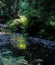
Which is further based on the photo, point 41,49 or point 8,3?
point 8,3

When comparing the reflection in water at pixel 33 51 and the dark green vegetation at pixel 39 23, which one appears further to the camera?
the dark green vegetation at pixel 39 23

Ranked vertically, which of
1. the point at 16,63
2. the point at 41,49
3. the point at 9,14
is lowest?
the point at 9,14

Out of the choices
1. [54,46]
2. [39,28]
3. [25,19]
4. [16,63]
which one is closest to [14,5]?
[25,19]

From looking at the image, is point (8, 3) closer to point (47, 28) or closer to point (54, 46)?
point (47, 28)

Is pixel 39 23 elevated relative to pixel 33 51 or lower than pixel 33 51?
lower

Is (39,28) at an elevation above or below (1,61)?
below

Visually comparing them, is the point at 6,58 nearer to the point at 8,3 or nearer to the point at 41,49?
the point at 41,49

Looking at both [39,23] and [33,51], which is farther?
[39,23]

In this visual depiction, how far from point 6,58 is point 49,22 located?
40.3 ft

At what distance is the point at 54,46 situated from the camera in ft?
39.3

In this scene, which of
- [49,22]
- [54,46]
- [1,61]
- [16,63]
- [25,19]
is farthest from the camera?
[25,19]

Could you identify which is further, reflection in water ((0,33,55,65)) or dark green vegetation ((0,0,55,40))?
dark green vegetation ((0,0,55,40))

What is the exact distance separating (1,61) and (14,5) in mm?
21270

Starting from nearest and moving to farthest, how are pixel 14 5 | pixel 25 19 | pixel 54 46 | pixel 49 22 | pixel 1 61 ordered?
pixel 1 61
pixel 54 46
pixel 49 22
pixel 25 19
pixel 14 5
